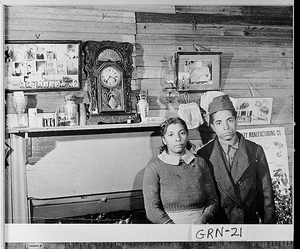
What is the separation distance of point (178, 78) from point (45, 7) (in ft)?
2.48

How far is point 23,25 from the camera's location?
212 centimetres

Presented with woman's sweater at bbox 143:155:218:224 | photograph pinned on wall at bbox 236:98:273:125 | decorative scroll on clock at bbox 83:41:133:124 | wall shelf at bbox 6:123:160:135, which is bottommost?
woman's sweater at bbox 143:155:218:224

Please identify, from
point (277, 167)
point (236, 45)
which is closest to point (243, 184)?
point (277, 167)

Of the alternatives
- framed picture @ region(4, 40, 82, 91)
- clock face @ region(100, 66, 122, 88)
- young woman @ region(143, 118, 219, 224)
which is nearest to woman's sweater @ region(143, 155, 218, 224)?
young woman @ region(143, 118, 219, 224)

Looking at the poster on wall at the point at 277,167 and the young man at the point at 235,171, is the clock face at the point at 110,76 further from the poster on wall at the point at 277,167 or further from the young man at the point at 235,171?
the poster on wall at the point at 277,167

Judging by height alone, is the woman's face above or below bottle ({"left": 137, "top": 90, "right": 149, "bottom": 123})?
below

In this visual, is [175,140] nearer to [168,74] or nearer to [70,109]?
[168,74]

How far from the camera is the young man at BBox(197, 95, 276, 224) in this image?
2.13 metres

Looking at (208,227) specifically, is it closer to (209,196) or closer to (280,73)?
(209,196)

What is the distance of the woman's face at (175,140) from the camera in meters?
2.12

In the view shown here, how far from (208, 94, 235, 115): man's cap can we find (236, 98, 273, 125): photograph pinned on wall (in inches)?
1.8

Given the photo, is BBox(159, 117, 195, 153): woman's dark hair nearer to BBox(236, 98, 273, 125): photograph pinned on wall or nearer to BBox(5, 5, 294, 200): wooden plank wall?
BBox(5, 5, 294, 200): wooden plank wall

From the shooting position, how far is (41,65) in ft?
6.97

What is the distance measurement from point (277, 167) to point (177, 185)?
527mm
